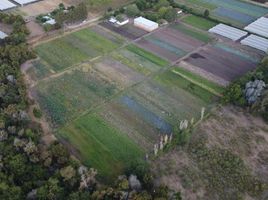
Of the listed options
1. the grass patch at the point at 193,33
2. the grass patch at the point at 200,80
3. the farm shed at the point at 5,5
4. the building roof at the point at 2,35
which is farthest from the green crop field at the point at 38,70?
the grass patch at the point at 193,33

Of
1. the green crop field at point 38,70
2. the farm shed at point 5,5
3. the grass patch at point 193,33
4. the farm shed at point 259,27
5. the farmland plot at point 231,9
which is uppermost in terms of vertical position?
the farm shed at point 259,27

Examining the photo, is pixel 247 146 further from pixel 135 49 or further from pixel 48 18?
pixel 48 18

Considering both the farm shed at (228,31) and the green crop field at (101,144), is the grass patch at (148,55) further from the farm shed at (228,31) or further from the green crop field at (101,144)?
the green crop field at (101,144)

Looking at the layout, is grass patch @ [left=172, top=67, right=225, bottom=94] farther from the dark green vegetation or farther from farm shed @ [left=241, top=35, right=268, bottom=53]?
the dark green vegetation

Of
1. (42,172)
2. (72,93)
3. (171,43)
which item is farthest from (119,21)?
(42,172)

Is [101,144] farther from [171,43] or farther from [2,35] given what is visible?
[2,35]

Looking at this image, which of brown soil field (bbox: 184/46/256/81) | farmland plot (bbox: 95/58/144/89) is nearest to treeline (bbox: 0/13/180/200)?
farmland plot (bbox: 95/58/144/89)
